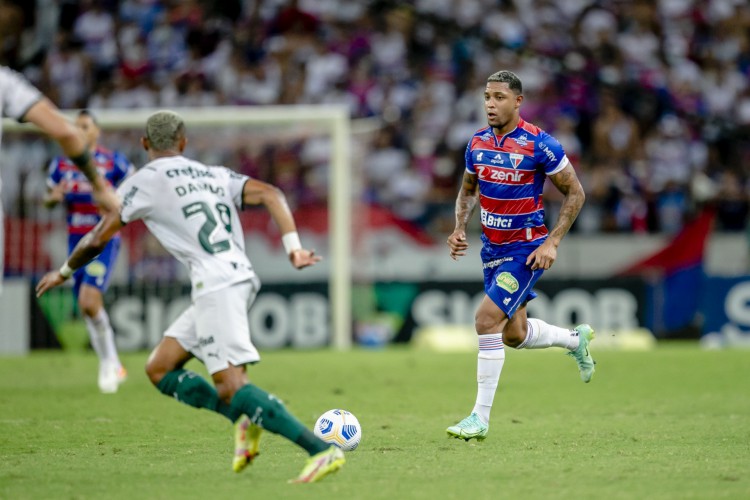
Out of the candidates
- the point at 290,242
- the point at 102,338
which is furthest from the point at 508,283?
the point at 102,338

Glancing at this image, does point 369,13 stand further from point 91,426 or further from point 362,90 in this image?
point 91,426

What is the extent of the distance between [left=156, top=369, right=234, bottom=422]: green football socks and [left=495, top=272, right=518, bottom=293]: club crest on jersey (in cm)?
272

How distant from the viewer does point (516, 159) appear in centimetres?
948

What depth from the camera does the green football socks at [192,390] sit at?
755 cm

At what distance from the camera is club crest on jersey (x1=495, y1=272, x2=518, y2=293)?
9.38 meters

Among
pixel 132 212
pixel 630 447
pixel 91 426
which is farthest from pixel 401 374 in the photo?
pixel 132 212

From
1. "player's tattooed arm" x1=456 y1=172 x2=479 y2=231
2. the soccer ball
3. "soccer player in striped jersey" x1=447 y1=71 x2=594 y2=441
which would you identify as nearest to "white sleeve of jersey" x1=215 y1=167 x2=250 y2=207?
the soccer ball

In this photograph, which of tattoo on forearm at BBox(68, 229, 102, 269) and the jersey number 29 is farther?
tattoo on forearm at BBox(68, 229, 102, 269)

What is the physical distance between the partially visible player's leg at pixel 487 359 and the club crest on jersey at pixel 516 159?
1.07 metres

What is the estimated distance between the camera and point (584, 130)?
23.8 meters

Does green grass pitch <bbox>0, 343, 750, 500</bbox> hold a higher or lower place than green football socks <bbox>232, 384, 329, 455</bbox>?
lower

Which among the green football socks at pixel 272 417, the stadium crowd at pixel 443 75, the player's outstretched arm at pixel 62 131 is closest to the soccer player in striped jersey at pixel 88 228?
the player's outstretched arm at pixel 62 131

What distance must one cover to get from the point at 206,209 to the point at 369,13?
63.0ft

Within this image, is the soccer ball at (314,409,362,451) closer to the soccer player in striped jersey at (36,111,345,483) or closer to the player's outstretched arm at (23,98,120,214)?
the soccer player in striped jersey at (36,111,345,483)
